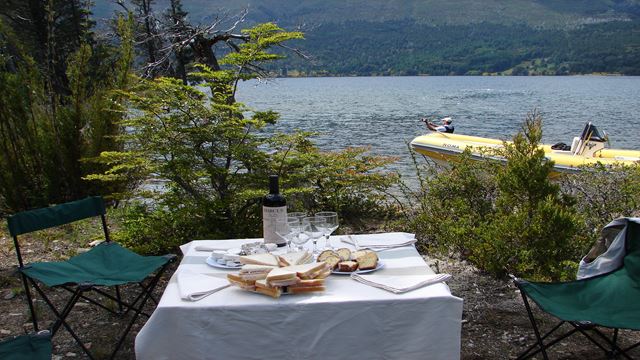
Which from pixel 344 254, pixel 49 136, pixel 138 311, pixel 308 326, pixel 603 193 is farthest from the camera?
pixel 49 136

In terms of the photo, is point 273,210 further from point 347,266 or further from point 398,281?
point 398,281

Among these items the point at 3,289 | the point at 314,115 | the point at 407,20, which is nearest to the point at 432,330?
the point at 3,289

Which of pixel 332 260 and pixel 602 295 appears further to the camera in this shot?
pixel 602 295

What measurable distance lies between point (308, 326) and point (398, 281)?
348mm

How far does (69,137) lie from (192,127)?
2.25 metres

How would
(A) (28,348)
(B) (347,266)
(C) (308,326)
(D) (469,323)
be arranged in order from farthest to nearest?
(D) (469,323) → (B) (347,266) → (A) (28,348) → (C) (308,326)

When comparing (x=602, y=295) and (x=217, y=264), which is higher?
(x=217, y=264)

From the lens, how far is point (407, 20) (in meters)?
138

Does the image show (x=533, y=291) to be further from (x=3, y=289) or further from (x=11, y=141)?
(x=11, y=141)

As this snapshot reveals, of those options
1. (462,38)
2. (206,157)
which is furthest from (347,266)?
(462,38)

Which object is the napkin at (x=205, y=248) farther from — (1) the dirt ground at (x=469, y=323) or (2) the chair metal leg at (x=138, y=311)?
(1) the dirt ground at (x=469, y=323)

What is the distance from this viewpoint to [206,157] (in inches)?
166

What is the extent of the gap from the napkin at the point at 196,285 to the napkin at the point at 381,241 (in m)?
0.67

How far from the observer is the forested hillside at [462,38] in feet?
271
